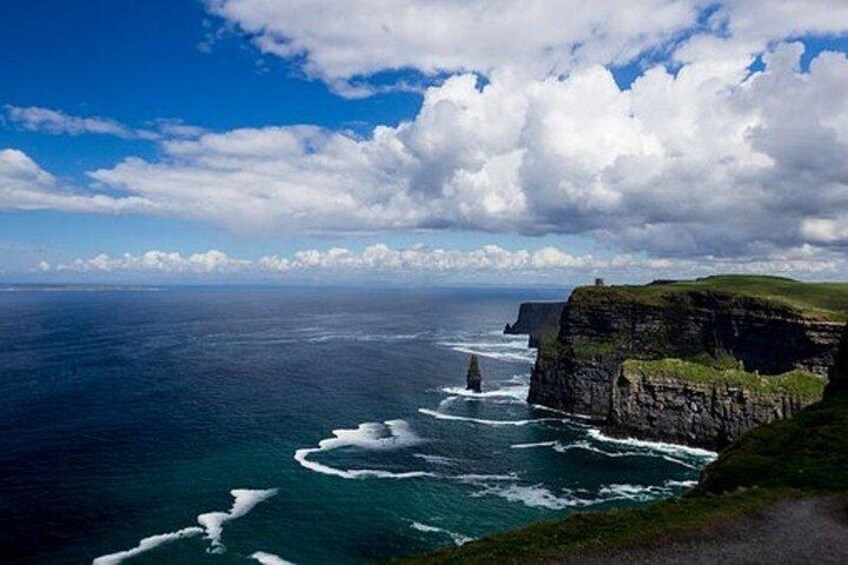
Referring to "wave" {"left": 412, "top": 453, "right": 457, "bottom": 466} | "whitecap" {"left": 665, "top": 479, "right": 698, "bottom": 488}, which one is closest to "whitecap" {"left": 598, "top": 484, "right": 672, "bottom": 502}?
"whitecap" {"left": 665, "top": 479, "right": 698, "bottom": 488}

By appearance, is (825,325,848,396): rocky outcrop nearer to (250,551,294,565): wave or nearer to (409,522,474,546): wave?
(409,522,474,546): wave

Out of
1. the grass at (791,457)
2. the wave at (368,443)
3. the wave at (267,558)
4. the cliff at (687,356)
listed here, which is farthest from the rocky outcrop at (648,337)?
the wave at (267,558)

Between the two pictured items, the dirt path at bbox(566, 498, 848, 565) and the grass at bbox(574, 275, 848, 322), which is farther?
the grass at bbox(574, 275, 848, 322)

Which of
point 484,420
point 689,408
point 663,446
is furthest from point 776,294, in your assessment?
point 484,420

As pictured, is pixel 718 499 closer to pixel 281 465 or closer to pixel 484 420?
pixel 281 465

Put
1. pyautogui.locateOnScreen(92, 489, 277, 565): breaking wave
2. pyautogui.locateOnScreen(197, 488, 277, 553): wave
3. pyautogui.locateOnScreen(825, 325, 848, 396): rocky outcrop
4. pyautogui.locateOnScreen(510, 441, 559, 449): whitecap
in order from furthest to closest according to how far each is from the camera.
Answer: pyautogui.locateOnScreen(510, 441, 559, 449): whitecap → pyautogui.locateOnScreen(825, 325, 848, 396): rocky outcrop → pyautogui.locateOnScreen(197, 488, 277, 553): wave → pyautogui.locateOnScreen(92, 489, 277, 565): breaking wave

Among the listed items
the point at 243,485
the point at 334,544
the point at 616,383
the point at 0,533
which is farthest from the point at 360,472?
the point at 616,383
